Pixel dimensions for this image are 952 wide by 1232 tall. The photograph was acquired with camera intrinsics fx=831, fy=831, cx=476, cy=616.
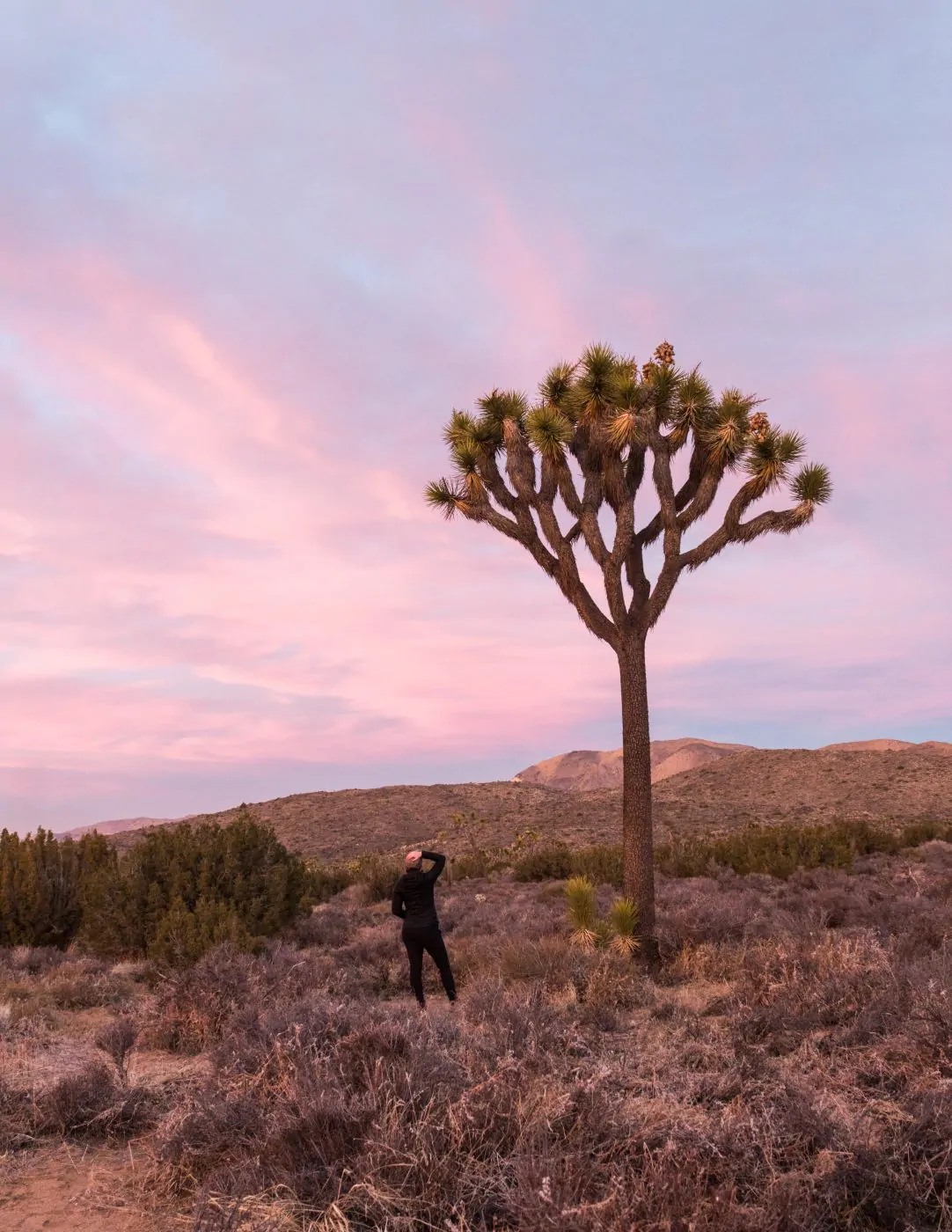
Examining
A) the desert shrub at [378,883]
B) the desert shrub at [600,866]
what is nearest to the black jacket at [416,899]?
the desert shrub at [600,866]

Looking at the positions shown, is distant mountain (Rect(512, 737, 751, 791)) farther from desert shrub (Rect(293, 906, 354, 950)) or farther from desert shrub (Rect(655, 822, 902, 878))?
desert shrub (Rect(293, 906, 354, 950))

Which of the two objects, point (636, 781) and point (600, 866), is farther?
point (600, 866)

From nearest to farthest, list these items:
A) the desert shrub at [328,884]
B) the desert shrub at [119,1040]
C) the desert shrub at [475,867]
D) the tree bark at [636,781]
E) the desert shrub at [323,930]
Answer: the desert shrub at [119,1040] → the tree bark at [636,781] → the desert shrub at [323,930] → the desert shrub at [328,884] → the desert shrub at [475,867]

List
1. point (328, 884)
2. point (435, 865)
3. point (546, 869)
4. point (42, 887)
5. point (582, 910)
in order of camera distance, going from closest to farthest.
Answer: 1. point (435, 865)
2. point (582, 910)
3. point (42, 887)
4. point (328, 884)
5. point (546, 869)

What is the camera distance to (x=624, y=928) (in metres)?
11.7

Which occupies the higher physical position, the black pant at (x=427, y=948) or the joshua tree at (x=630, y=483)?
the joshua tree at (x=630, y=483)

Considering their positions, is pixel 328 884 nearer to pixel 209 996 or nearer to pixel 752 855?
pixel 752 855

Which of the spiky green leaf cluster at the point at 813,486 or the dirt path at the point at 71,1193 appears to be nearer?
the dirt path at the point at 71,1193

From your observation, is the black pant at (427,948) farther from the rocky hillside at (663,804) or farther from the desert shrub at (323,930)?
the rocky hillside at (663,804)

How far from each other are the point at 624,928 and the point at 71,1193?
8321 millimetres

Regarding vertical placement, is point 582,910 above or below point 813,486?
below

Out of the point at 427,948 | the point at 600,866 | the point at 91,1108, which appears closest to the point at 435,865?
the point at 427,948

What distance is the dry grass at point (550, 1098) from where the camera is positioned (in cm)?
356

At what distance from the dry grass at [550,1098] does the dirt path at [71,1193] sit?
20 cm
